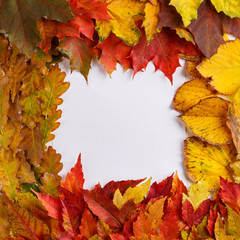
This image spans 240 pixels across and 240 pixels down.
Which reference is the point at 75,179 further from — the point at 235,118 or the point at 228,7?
the point at 228,7

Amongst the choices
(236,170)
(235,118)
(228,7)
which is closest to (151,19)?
(228,7)

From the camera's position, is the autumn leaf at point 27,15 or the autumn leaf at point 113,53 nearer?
the autumn leaf at point 27,15

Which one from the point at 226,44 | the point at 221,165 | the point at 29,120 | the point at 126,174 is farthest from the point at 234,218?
the point at 29,120

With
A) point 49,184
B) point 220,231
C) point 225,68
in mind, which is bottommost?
point 220,231

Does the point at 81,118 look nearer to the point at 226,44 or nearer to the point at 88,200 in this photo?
the point at 88,200

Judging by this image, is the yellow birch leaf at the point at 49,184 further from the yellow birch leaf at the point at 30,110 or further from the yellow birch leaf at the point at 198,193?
the yellow birch leaf at the point at 198,193

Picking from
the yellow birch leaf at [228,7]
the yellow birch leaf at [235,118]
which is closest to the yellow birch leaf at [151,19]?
the yellow birch leaf at [228,7]
